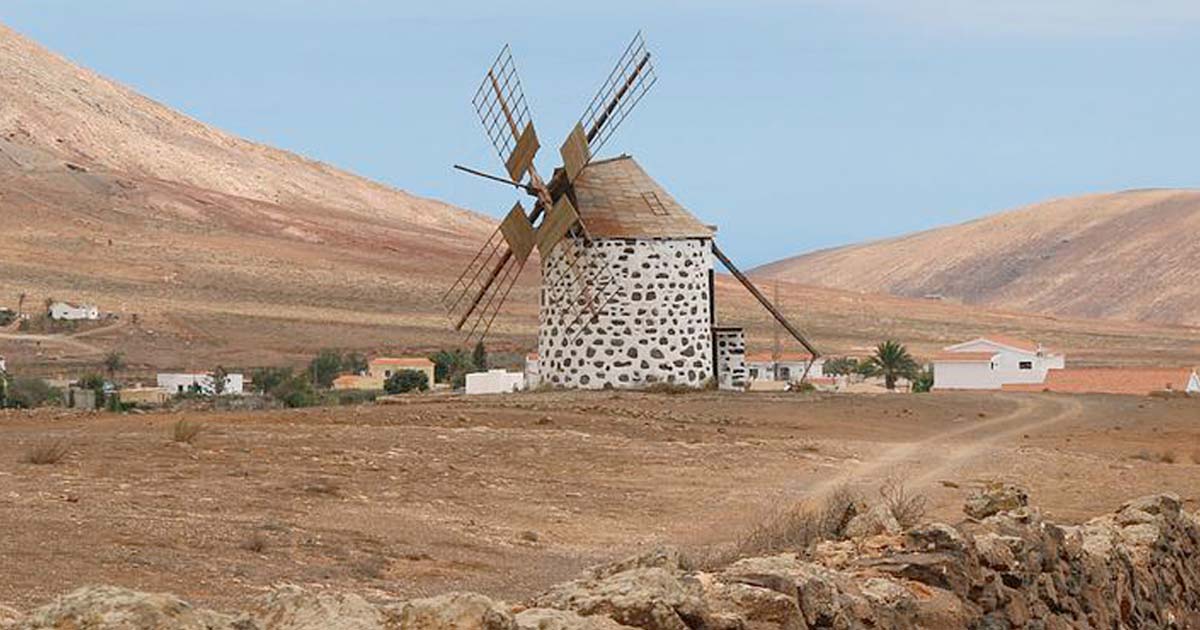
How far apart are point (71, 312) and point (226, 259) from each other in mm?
26116

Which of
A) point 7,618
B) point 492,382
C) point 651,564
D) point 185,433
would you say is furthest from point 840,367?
point 7,618

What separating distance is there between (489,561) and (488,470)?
21.2ft

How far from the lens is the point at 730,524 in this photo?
18.0 metres

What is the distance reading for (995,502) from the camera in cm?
1218

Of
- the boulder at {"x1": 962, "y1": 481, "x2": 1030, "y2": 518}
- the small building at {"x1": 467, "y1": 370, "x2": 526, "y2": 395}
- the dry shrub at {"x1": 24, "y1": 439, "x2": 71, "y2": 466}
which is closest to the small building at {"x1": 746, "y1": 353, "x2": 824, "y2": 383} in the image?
the small building at {"x1": 467, "y1": 370, "x2": 526, "y2": 395}

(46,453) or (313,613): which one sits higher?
(46,453)

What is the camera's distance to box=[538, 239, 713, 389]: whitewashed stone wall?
40.1m

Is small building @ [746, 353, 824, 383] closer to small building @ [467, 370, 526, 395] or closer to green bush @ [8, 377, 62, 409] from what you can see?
small building @ [467, 370, 526, 395]

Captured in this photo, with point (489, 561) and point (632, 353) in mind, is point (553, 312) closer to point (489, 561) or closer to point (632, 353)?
point (632, 353)

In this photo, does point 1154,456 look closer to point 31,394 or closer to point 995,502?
point 995,502

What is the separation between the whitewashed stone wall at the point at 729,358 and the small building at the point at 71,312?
2293 inches

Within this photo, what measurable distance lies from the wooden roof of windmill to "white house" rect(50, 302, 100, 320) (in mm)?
59328

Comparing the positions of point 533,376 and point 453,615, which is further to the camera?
point 533,376

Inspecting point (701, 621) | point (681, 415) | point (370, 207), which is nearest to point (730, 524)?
point (701, 621)
